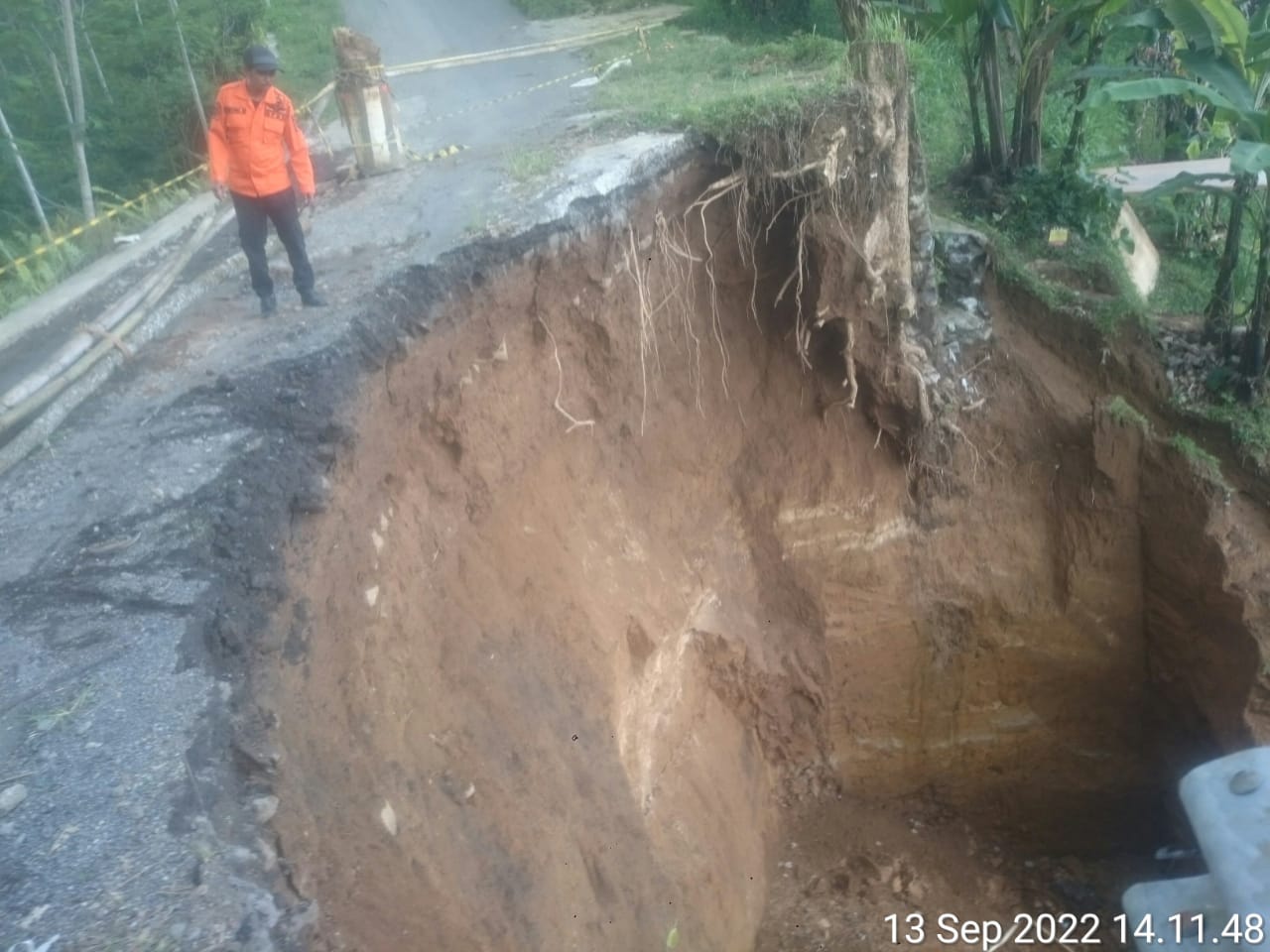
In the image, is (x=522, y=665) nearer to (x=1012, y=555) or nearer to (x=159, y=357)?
(x=159, y=357)

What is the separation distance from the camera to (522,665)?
5.12 m

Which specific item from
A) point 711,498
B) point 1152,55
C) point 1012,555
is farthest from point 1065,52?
point 711,498

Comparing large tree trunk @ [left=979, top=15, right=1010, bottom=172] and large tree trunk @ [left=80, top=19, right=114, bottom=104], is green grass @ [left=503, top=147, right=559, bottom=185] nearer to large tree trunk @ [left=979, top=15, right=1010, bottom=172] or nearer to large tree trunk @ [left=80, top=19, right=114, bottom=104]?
large tree trunk @ [left=979, top=15, right=1010, bottom=172]

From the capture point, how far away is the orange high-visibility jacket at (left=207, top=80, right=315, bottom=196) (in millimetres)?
5078

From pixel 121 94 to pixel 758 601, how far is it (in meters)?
11.1

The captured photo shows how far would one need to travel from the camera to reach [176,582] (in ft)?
12.2

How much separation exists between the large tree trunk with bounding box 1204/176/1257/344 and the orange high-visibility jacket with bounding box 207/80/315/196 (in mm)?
6028

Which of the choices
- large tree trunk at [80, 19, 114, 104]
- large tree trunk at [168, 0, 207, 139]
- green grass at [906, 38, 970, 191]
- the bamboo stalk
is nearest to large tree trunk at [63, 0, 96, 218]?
large tree trunk at [168, 0, 207, 139]

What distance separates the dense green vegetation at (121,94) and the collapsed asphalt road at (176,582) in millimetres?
7225


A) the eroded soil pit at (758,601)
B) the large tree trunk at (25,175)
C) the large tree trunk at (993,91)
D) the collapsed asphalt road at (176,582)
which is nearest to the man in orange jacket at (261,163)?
the collapsed asphalt road at (176,582)

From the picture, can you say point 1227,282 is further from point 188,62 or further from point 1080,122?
point 188,62

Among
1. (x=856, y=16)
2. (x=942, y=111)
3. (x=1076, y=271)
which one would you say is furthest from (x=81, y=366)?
(x=942, y=111)

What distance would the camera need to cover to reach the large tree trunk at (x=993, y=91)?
24.9 feet

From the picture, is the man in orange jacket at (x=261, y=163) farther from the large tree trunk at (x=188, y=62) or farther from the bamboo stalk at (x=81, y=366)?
the large tree trunk at (x=188, y=62)
